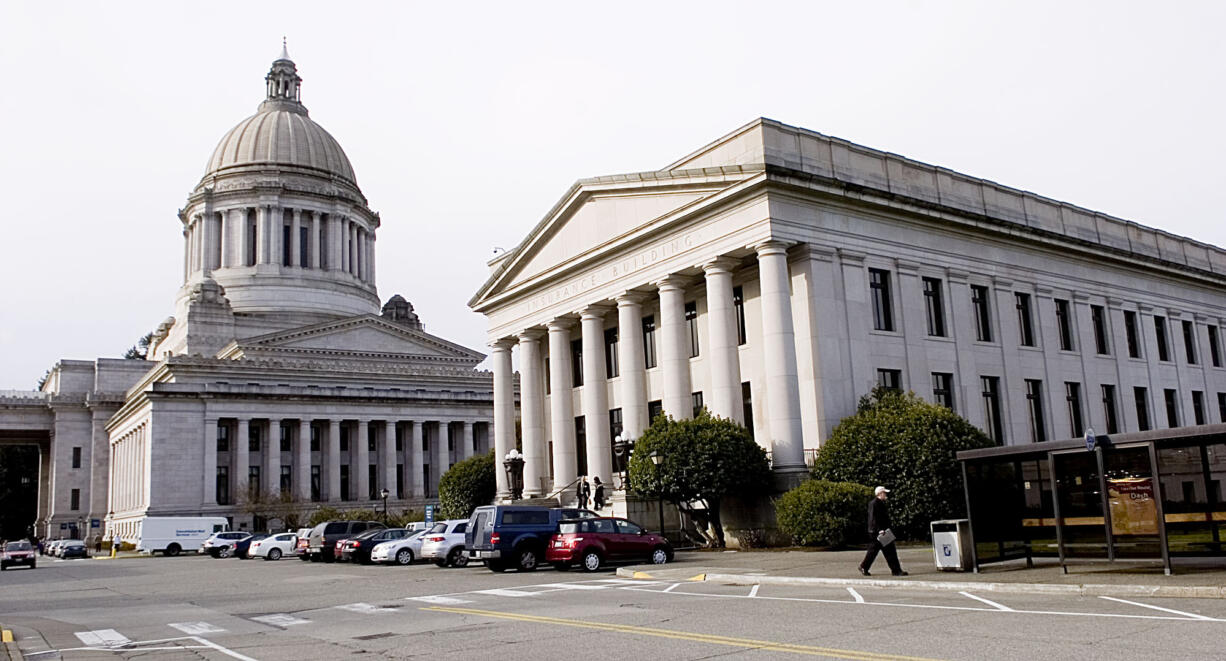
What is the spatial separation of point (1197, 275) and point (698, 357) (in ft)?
92.8

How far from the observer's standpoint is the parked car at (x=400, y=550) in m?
37.3

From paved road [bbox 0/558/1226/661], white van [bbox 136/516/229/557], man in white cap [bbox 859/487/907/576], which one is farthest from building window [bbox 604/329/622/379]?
white van [bbox 136/516/229/557]

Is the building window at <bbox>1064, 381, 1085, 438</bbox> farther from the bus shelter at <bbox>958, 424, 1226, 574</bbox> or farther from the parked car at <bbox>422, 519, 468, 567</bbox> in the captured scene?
the parked car at <bbox>422, 519, 468, 567</bbox>

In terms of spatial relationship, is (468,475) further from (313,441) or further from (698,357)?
(313,441)

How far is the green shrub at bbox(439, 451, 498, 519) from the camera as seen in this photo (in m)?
50.9

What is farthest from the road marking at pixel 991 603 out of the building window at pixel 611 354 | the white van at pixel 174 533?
the white van at pixel 174 533

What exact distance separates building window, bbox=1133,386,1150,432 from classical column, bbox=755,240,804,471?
21745mm

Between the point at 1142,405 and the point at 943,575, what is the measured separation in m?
33.4

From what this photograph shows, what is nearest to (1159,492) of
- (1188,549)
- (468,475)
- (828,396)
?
(1188,549)

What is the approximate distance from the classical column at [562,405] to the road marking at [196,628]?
27.1 meters

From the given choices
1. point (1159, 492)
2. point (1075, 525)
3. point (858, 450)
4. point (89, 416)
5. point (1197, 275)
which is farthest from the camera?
point (89, 416)

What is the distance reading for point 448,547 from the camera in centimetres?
3412

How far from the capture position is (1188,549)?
16938 millimetres

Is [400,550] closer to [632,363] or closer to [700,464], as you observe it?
[632,363]
